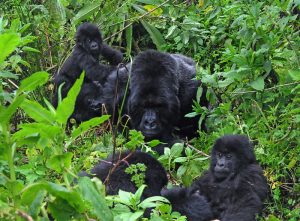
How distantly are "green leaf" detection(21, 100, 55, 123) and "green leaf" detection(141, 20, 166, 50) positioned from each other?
5.38 meters

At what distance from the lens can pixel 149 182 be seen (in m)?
4.18

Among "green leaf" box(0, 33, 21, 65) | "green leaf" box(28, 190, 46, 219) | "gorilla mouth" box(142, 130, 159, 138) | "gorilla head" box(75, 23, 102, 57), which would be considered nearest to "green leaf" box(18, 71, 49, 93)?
"green leaf" box(0, 33, 21, 65)

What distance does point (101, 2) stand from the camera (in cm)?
770

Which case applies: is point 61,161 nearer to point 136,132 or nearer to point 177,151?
point 136,132

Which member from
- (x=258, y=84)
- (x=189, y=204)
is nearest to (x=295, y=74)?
(x=258, y=84)

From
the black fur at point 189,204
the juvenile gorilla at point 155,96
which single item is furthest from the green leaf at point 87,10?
the black fur at point 189,204

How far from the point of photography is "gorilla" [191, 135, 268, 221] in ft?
14.2

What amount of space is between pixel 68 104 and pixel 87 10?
18.2 ft

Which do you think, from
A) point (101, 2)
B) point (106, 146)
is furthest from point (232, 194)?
point (101, 2)

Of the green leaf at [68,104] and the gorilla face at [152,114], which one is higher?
the green leaf at [68,104]

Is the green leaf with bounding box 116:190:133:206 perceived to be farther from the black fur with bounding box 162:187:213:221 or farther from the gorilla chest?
the gorilla chest

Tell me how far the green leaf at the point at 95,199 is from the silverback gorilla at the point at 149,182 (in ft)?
5.85

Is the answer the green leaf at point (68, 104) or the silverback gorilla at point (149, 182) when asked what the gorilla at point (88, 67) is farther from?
the green leaf at point (68, 104)

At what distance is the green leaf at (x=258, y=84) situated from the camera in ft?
17.2
